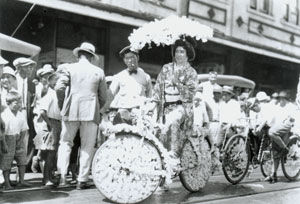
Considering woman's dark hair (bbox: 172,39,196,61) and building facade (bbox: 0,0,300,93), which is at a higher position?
building facade (bbox: 0,0,300,93)

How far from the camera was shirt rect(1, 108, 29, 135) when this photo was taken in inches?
235

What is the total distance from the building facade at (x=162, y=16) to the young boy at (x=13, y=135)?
9.95 ft

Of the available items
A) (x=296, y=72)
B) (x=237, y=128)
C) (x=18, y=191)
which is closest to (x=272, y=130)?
(x=237, y=128)

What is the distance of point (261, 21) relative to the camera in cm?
1631

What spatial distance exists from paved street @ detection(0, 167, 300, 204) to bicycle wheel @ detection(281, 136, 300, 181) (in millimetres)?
741

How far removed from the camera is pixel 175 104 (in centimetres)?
620

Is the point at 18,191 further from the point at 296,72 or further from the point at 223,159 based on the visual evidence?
the point at 296,72

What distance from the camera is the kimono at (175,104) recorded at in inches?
240

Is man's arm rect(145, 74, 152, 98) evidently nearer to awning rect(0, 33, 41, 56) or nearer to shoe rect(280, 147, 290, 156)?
awning rect(0, 33, 41, 56)

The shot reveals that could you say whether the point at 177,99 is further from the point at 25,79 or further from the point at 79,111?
the point at 25,79

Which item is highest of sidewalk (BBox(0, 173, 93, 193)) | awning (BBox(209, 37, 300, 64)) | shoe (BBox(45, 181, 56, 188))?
awning (BBox(209, 37, 300, 64))

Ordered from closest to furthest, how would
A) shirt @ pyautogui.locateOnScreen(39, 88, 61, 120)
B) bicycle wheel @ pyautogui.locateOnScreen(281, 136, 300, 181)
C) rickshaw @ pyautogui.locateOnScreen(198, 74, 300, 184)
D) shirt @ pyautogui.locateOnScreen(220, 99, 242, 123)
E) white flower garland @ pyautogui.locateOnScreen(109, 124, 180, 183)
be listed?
white flower garland @ pyautogui.locateOnScreen(109, 124, 180, 183) < shirt @ pyautogui.locateOnScreen(39, 88, 61, 120) < rickshaw @ pyautogui.locateOnScreen(198, 74, 300, 184) < bicycle wheel @ pyautogui.locateOnScreen(281, 136, 300, 181) < shirt @ pyautogui.locateOnScreen(220, 99, 242, 123)

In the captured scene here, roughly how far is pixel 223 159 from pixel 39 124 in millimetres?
3041

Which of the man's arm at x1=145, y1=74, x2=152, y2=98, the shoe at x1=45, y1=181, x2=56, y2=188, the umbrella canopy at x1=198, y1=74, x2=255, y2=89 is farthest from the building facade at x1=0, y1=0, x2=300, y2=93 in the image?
the shoe at x1=45, y1=181, x2=56, y2=188
